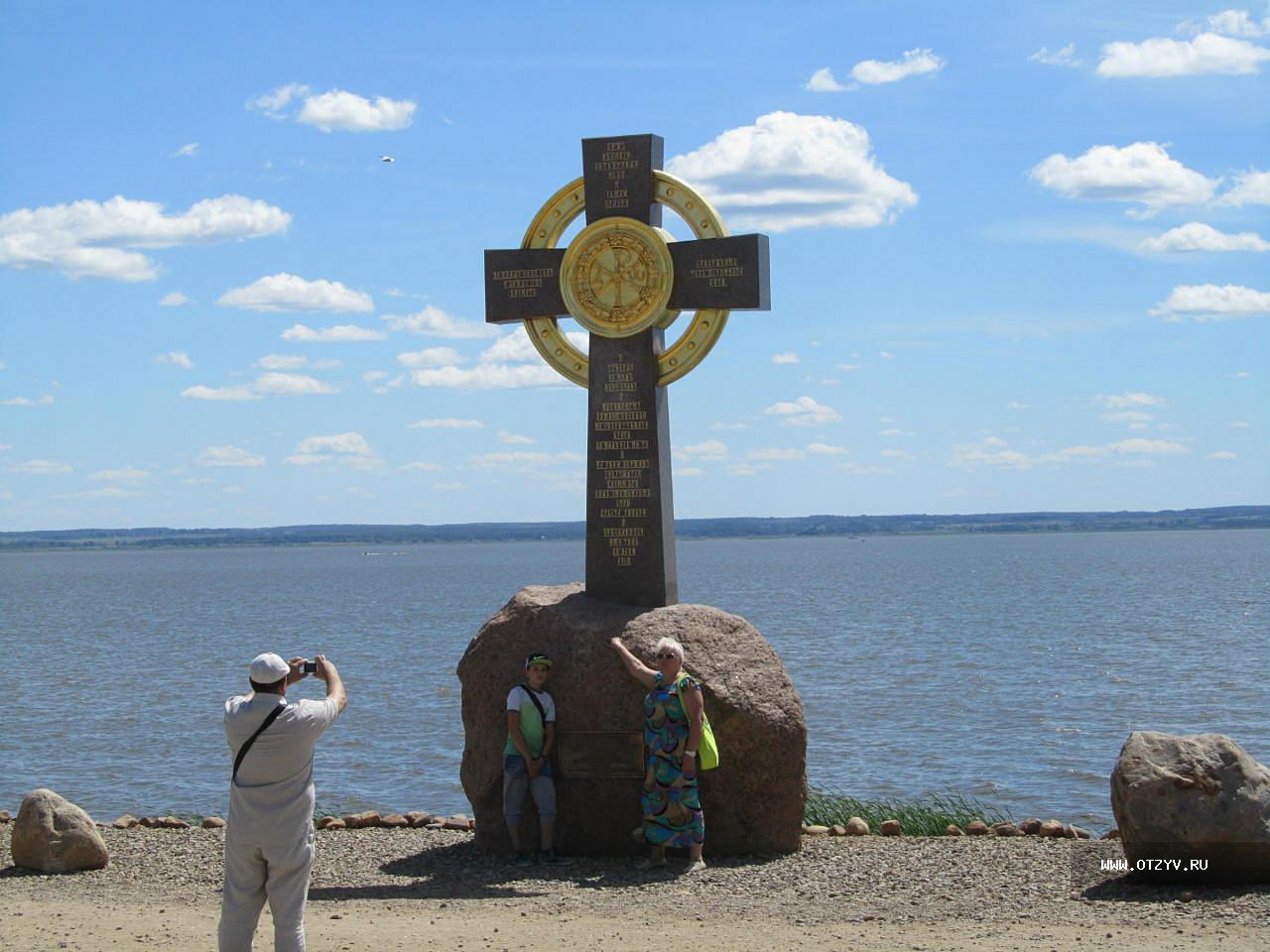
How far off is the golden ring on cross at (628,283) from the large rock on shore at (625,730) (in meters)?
2.04

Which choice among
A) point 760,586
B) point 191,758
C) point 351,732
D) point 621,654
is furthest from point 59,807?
point 760,586

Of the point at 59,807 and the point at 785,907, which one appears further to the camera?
the point at 59,807

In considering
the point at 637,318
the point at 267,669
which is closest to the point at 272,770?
the point at 267,669

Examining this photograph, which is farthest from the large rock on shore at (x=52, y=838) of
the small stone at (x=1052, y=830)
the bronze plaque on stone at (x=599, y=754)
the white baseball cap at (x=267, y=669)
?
the small stone at (x=1052, y=830)

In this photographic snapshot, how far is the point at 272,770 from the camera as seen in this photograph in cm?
722

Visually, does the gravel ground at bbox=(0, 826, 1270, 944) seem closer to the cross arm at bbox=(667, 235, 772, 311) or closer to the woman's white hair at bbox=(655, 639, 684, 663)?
the woman's white hair at bbox=(655, 639, 684, 663)

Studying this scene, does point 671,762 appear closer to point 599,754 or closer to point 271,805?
point 599,754

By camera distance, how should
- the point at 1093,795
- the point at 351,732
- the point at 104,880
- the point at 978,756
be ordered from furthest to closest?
the point at 351,732, the point at 978,756, the point at 1093,795, the point at 104,880

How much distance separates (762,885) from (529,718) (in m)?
1.97

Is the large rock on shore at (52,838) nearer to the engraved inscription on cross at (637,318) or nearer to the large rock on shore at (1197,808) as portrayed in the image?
the engraved inscription on cross at (637,318)

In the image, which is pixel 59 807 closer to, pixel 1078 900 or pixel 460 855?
pixel 460 855

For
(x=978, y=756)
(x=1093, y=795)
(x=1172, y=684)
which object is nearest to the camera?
(x=1093, y=795)

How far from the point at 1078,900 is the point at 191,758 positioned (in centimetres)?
1537

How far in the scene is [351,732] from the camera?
23469 millimetres
